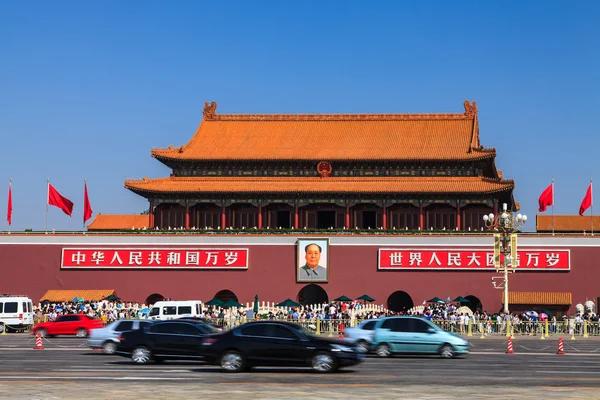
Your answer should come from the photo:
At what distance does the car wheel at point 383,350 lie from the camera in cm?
3297

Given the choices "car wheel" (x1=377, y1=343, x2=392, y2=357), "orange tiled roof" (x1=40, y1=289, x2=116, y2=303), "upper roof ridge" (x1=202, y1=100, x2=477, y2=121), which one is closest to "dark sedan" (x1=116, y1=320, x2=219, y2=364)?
"car wheel" (x1=377, y1=343, x2=392, y2=357)

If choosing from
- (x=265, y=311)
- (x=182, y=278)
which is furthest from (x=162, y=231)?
(x=265, y=311)

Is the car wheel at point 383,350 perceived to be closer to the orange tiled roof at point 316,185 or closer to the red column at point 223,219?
the orange tiled roof at point 316,185

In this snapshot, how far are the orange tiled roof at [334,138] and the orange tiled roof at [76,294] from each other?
11.2 metres

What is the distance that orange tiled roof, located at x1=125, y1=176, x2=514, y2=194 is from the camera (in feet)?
213

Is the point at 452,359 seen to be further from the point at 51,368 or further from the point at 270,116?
the point at 270,116

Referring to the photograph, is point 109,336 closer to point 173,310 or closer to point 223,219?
point 173,310

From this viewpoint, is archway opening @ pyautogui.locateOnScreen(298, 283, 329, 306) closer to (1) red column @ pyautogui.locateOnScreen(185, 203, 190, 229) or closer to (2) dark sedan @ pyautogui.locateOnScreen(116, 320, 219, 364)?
(1) red column @ pyautogui.locateOnScreen(185, 203, 190, 229)

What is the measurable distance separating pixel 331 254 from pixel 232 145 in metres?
13.3

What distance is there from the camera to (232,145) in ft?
235

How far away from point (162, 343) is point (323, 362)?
5.43m

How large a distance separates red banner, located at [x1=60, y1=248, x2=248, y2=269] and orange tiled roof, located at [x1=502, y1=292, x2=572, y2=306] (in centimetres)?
1625

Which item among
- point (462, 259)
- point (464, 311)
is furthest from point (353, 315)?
point (462, 259)

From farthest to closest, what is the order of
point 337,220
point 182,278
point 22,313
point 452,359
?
point 337,220 → point 182,278 → point 22,313 → point 452,359
